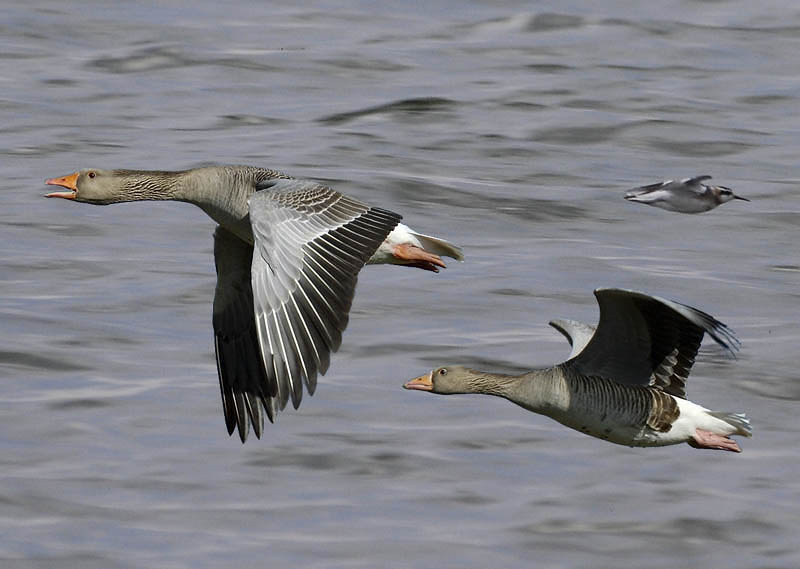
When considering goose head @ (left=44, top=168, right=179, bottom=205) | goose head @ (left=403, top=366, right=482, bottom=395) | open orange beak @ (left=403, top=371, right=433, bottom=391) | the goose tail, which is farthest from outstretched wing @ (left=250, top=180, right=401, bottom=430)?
the goose tail

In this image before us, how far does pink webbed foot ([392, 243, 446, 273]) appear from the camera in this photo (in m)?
11.2

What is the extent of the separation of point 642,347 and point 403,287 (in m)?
6.53

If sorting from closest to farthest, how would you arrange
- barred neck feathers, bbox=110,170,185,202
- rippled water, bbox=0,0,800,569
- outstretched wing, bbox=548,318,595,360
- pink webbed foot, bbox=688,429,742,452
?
pink webbed foot, bbox=688,429,742,452, barred neck feathers, bbox=110,170,185,202, outstretched wing, bbox=548,318,595,360, rippled water, bbox=0,0,800,569

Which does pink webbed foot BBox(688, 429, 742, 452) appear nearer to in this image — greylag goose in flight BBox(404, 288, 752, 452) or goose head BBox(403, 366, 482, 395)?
greylag goose in flight BBox(404, 288, 752, 452)

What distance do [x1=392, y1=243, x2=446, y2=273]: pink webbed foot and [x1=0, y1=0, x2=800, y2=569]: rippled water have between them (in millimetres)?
2224

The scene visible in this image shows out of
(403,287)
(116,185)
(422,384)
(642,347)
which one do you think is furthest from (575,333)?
(403,287)

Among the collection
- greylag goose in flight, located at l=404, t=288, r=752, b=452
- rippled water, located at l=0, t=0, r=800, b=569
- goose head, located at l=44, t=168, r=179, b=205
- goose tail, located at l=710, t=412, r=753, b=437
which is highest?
goose head, located at l=44, t=168, r=179, b=205

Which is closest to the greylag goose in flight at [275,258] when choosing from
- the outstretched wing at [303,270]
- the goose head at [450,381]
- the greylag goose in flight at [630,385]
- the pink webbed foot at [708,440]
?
the outstretched wing at [303,270]

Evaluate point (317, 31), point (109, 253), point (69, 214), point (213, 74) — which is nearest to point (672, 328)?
point (109, 253)

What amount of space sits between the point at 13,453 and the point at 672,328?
5669 millimetres

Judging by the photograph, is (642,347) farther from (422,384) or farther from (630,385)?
(422,384)

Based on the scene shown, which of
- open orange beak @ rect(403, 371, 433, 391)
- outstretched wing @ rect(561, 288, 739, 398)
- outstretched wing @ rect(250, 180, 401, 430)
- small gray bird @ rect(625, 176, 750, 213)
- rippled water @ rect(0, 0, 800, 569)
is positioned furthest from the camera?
small gray bird @ rect(625, 176, 750, 213)

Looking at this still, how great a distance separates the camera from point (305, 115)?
24.9 meters

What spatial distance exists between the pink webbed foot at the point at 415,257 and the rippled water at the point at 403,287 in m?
2.22
